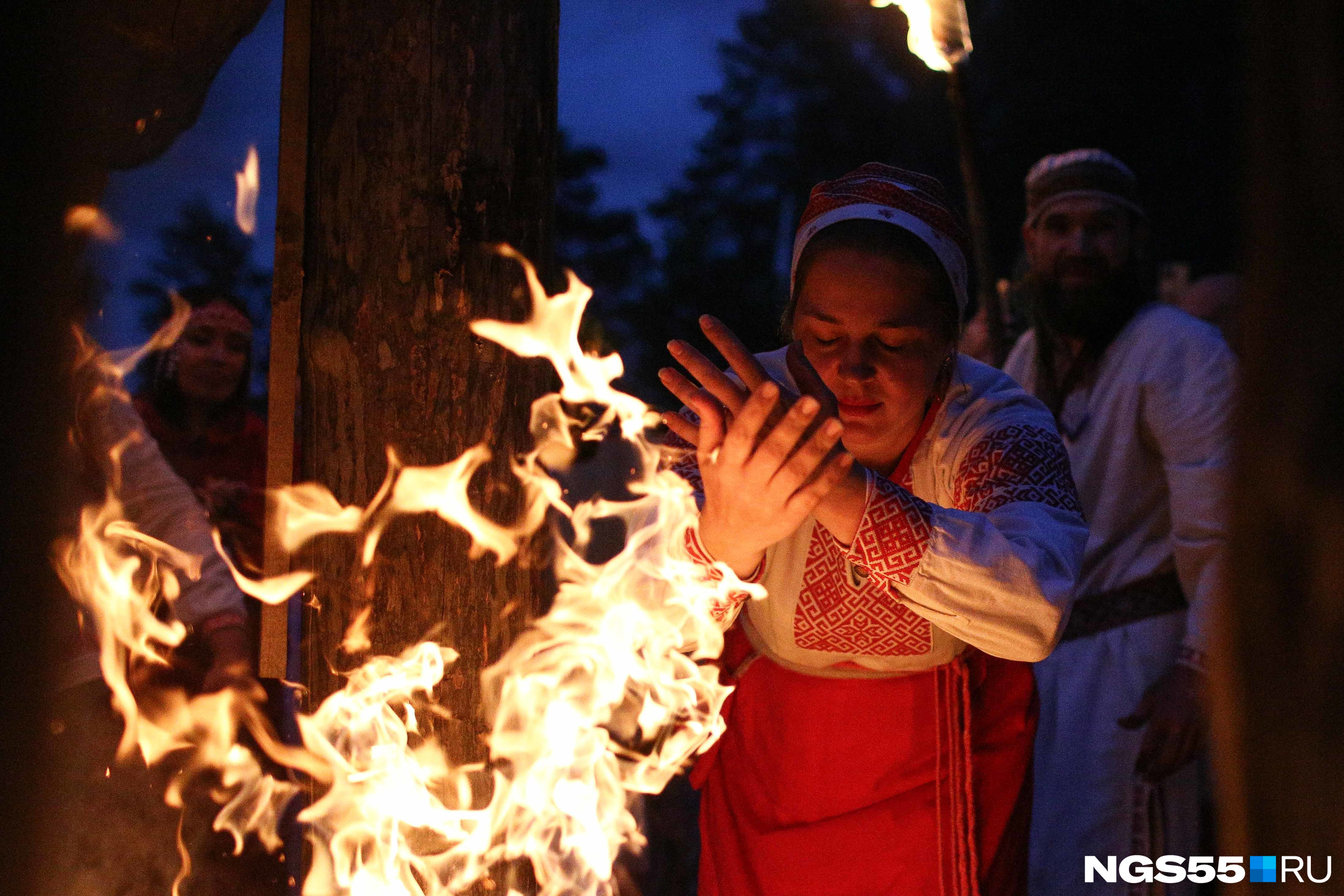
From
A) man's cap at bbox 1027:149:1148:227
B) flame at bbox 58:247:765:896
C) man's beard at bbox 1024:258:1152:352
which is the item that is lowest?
flame at bbox 58:247:765:896

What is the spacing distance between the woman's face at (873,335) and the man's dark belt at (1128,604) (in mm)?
1828

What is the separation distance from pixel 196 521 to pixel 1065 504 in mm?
3013

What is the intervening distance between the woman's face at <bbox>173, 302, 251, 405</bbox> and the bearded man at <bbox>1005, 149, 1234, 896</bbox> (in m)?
3.38

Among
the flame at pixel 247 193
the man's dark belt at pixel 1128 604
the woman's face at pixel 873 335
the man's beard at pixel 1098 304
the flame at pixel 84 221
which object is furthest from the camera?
the man's beard at pixel 1098 304

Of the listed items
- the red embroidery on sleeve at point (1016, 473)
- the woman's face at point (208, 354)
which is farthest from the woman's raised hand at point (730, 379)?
the woman's face at point (208, 354)

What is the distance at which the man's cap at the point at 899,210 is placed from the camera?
2.15 meters

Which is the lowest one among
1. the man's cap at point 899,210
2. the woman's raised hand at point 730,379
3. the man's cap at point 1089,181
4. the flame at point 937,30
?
the woman's raised hand at point 730,379

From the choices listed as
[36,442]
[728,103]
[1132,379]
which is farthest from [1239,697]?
[728,103]

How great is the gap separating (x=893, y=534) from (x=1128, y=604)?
218 cm

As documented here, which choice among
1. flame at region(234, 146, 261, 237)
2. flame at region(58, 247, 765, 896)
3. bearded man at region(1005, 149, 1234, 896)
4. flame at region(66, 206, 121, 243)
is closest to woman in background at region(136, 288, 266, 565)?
flame at region(234, 146, 261, 237)

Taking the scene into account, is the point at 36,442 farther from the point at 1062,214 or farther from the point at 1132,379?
the point at 1062,214

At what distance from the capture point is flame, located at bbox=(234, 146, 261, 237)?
3.22m

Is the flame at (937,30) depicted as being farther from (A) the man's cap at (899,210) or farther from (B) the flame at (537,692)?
(B) the flame at (537,692)

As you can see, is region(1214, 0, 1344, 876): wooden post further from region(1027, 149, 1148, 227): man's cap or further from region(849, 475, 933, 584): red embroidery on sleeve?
region(1027, 149, 1148, 227): man's cap
